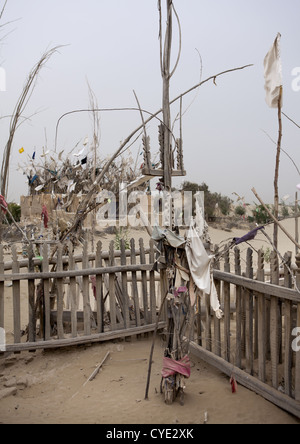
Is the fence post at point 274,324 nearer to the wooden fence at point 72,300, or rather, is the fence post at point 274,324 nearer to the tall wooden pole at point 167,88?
the tall wooden pole at point 167,88

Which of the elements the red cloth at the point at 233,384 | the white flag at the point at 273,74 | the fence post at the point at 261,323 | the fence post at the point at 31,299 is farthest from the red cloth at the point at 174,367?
the white flag at the point at 273,74

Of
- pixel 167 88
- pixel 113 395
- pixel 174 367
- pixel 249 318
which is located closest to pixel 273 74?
pixel 167 88

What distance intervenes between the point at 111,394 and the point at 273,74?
2910mm

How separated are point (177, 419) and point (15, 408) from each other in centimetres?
137

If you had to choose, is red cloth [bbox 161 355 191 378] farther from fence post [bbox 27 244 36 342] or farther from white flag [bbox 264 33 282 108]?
white flag [bbox 264 33 282 108]

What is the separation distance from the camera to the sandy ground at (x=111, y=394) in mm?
2916

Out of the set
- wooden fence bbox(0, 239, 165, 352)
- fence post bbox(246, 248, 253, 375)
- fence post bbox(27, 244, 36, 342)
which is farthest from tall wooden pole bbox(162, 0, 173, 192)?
fence post bbox(27, 244, 36, 342)

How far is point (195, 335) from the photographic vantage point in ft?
14.3

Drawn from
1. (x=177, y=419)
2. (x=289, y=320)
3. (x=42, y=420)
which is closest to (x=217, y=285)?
(x=289, y=320)

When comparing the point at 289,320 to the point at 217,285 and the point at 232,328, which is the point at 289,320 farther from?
the point at 232,328

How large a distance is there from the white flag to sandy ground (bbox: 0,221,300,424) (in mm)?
2357

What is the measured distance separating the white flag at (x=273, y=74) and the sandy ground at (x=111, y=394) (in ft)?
7.73

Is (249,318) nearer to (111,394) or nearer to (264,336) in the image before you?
(264,336)

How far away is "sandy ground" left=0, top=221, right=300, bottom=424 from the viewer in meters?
2.92
